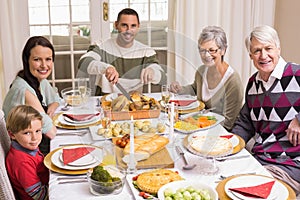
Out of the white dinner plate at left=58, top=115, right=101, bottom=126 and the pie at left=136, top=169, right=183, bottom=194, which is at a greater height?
the white dinner plate at left=58, top=115, right=101, bottom=126

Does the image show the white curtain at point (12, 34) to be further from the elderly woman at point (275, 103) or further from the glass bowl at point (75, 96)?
the elderly woman at point (275, 103)

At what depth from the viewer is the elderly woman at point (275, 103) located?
236 centimetres

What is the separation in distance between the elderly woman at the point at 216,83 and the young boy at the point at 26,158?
71 centimetres

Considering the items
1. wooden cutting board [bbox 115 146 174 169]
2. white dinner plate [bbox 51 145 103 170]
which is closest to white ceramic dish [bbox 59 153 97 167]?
white dinner plate [bbox 51 145 103 170]

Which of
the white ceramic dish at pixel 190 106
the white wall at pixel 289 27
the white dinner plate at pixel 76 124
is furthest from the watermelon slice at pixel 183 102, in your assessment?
the white wall at pixel 289 27

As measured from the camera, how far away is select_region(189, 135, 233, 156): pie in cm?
199

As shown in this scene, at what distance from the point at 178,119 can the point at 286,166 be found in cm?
54

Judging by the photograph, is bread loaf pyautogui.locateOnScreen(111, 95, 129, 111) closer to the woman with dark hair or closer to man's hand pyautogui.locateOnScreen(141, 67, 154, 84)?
man's hand pyautogui.locateOnScreen(141, 67, 154, 84)

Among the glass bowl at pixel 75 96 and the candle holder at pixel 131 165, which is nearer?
the candle holder at pixel 131 165

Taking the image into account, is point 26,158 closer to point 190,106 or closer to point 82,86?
point 82,86

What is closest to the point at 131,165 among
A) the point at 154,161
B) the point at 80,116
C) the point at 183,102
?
the point at 154,161

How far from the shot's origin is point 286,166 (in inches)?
91.3

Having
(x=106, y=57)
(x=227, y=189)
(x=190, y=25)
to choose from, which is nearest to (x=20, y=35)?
(x=190, y=25)

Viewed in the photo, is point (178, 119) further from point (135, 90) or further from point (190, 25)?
point (190, 25)
